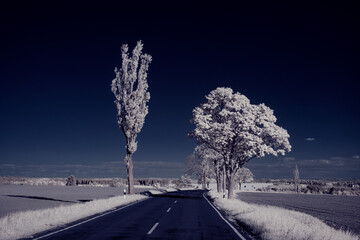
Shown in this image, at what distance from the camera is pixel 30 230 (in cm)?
1237

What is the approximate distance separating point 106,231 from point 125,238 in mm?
1852

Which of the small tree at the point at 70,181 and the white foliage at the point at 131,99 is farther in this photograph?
the small tree at the point at 70,181

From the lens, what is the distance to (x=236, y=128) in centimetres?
3316

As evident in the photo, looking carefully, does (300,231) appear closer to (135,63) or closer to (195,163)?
(135,63)

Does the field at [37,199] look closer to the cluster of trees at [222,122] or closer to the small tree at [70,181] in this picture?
the cluster of trees at [222,122]

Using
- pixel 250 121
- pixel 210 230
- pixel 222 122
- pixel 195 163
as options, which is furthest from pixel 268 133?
pixel 195 163

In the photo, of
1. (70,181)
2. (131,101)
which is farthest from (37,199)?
(70,181)

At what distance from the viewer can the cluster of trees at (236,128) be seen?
32188mm

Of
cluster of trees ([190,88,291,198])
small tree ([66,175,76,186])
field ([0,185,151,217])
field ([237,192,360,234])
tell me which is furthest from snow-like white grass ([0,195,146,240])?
small tree ([66,175,76,186])

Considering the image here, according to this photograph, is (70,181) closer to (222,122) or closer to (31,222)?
(222,122)

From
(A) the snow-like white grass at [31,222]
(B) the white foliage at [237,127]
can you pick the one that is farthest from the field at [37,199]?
(B) the white foliage at [237,127]

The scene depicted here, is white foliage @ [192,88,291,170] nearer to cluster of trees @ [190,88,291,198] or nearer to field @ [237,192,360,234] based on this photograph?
cluster of trees @ [190,88,291,198]

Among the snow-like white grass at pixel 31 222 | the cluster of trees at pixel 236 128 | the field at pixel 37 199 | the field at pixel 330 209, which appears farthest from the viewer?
the cluster of trees at pixel 236 128

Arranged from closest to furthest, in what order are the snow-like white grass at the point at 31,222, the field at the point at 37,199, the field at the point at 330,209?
1. the snow-like white grass at the point at 31,222
2. the field at the point at 330,209
3. the field at the point at 37,199
